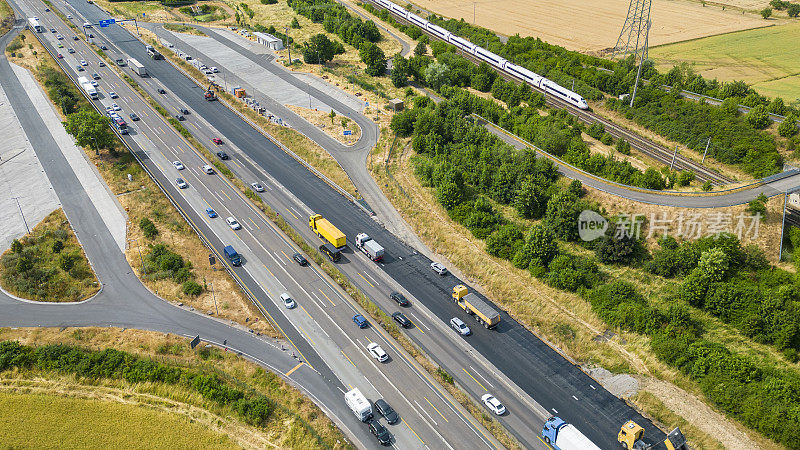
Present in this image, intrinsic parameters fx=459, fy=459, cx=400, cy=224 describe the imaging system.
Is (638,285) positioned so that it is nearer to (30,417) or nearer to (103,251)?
(30,417)

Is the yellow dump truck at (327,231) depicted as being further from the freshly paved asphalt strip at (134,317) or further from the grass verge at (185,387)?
the grass verge at (185,387)

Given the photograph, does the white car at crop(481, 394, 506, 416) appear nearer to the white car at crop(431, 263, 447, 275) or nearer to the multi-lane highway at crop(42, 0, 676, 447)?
the multi-lane highway at crop(42, 0, 676, 447)

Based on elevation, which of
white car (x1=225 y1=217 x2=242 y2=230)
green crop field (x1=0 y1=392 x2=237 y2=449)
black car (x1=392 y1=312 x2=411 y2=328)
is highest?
white car (x1=225 y1=217 x2=242 y2=230)

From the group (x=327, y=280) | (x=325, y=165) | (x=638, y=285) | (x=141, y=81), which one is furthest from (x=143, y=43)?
(x=638, y=285)

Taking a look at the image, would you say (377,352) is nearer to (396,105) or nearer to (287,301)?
(287,301)

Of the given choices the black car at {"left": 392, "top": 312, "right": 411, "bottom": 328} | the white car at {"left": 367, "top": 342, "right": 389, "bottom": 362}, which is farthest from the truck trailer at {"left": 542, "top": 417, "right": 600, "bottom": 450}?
the black car at {"left": 392, "top": 312, "right": 411, "bottom": 328}

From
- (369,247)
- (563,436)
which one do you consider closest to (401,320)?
(369,247)

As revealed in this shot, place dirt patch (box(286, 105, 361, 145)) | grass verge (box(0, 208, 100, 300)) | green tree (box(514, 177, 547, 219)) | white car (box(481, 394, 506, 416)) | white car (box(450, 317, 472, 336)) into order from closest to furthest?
white car (box(481, 394, 506, 416)), white car (box(450, 317, 472, 336)), grass verge (box(0, 208, 100, 300)), green tree (box(514, 177, 547, 219)), dirt patch (box(286, 105, 361, 145))
